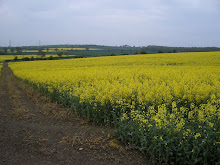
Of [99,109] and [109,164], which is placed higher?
[99,109]

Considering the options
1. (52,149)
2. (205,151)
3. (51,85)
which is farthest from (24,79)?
(205,151)

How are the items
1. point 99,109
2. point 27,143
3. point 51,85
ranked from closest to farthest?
1. point 27,143
2. point 99,109
3. point 51,85

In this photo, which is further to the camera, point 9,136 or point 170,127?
point 9,136

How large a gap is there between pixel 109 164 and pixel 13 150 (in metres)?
2.81

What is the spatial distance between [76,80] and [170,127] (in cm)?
944

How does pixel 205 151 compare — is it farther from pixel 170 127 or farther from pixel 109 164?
pixel 109 164

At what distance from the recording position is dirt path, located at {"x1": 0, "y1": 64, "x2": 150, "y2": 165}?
4879mm

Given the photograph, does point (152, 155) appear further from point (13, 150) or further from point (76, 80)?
point (76, 80)

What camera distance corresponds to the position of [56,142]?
19.3ft

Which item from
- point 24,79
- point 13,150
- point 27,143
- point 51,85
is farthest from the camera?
point 24,79

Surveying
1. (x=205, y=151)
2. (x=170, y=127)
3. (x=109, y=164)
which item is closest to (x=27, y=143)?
(x=109, y=164)

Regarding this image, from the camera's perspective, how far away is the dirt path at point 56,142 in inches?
192

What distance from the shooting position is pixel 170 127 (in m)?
4.92

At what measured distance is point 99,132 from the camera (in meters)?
6.64
